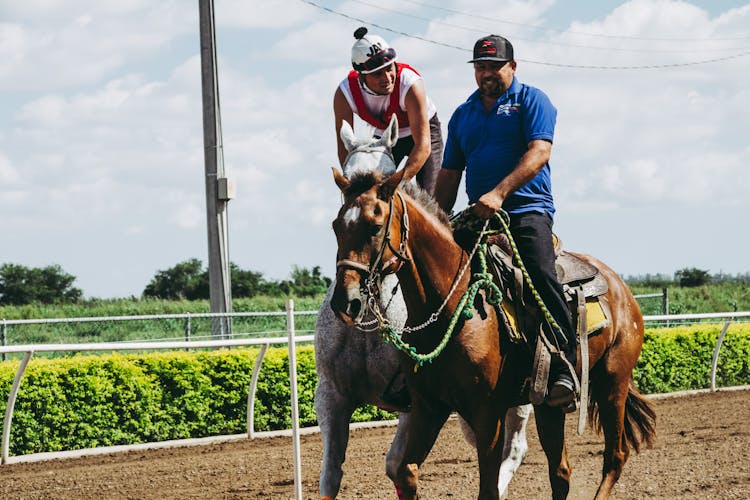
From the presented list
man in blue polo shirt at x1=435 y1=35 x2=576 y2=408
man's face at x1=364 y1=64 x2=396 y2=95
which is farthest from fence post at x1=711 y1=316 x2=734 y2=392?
man's face at x1=364 y1=64 x2=396 y2=95

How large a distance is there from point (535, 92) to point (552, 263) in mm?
883

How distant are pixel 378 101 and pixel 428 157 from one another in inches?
16.7

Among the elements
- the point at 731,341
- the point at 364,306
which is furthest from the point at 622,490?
the point at 731,341

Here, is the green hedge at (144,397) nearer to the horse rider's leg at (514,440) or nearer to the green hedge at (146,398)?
the green hedge at (146,398)

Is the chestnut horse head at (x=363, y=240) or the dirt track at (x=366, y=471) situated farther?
the dirt track at (x=366, y=471)

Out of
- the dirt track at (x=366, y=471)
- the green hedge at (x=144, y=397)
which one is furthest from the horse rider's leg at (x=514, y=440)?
the green hedge at (x=144, y=397)

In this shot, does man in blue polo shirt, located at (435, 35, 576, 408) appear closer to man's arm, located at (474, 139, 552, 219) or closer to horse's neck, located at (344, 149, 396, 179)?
man's arm, located at (474, 139, 552, 219)

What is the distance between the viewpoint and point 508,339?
496 centimetres

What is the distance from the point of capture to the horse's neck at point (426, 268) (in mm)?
4637

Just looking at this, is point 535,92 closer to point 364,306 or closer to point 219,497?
point 364,306

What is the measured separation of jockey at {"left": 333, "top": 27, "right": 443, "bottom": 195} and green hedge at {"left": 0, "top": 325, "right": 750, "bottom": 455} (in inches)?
208

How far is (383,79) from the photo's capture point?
18.3ft

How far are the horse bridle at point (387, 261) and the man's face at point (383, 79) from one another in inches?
46.2

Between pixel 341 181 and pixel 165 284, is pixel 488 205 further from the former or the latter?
pixel 165 284
